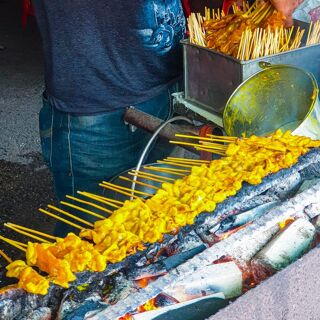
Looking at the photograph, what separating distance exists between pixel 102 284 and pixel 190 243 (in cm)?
32

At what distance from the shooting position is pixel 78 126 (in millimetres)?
3008

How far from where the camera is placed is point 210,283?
174 centimetres

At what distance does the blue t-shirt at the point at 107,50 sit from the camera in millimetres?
2779

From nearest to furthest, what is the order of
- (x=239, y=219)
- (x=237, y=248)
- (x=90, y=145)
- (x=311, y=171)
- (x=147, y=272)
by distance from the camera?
(x=147, y=272) → (x=237, y=248) → (x=239, y=219) → (x=311, y=171) → (x=90, y=145)

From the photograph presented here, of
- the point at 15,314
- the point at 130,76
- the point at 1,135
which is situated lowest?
the point at 1,135

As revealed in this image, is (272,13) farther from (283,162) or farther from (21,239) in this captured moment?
(21,239)

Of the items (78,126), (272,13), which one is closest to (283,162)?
(272,13)

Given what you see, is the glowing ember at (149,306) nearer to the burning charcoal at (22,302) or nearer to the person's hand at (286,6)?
the burning charcoal at (22,302)

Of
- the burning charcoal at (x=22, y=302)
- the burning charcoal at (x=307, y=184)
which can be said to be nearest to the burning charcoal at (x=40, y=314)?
the burning charcoal at (x=22, y=302)

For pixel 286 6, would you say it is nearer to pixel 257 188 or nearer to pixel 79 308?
pixel 257 188

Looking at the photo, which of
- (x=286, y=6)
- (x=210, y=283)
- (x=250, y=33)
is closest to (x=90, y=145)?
(x=250, y=33)

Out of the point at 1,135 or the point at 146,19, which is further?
the point at 1,135

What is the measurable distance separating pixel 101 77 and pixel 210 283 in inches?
58.5

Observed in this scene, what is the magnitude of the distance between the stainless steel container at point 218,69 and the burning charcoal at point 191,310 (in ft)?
3.95
